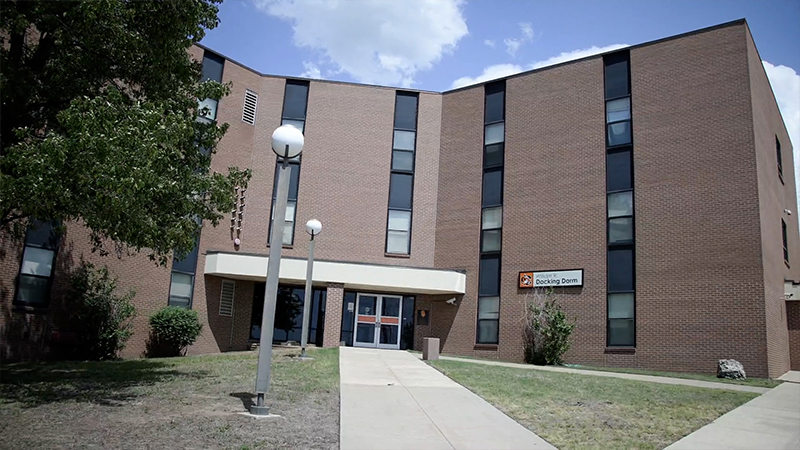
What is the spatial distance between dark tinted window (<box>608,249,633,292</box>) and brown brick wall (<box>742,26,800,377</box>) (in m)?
4.09

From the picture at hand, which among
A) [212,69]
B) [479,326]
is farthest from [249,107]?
[479,326]

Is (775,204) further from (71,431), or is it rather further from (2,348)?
(2,348)

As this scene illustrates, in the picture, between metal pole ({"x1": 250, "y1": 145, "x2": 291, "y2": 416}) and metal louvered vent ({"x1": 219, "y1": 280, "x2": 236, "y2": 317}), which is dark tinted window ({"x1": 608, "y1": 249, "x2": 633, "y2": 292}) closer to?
metal louvered vent ({"x1": 219, "y1": 280, "x2": 236, "y2": 317})

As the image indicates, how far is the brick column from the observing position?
23734mm

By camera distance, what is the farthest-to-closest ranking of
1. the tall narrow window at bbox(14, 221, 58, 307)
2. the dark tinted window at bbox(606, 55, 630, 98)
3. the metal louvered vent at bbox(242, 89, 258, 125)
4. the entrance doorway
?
the entrance doorway, the metal louvered vent at bbox(242, 89, 258, 125), the dark tinted window at bbox(606, 55, 630, 98), the tall narrow window at bbox(14, 221, 58, 307)

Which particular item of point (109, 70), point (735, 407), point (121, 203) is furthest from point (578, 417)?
point (109, 70)

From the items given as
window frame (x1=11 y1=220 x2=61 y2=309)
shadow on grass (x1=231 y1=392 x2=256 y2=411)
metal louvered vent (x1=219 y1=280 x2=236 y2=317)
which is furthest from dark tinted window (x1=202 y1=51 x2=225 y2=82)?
shadow on grass (x1=231 y1=392 x2=256 y2=411)

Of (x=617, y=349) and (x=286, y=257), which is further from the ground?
(x=286, y=257)

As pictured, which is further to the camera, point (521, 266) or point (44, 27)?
point (521, 266)

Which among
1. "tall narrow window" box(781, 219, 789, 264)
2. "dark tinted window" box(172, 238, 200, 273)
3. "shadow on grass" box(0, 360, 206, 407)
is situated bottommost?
"shadow on grass" box(0, 360, 206, 407)

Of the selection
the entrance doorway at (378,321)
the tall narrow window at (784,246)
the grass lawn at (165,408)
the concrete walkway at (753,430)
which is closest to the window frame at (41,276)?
the grass lawn at (165,408)

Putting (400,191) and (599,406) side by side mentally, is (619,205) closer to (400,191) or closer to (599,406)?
(400,191)

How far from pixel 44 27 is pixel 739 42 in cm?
2016

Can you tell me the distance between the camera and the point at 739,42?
2067 centimetres
